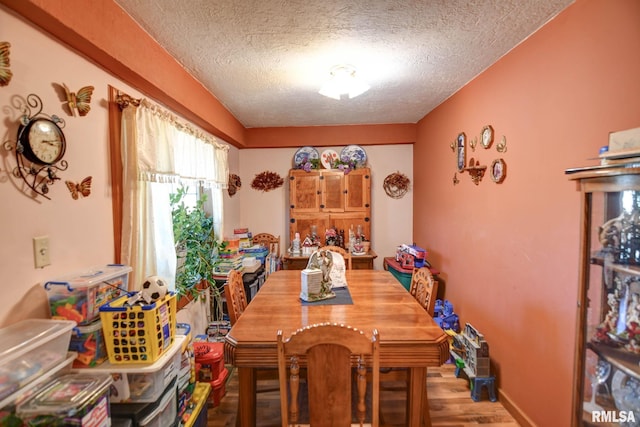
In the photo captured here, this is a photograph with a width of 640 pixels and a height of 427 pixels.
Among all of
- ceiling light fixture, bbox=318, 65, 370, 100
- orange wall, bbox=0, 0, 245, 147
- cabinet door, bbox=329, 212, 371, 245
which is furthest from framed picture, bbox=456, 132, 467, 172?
orange wall, bbox=0, 0, 245, 147

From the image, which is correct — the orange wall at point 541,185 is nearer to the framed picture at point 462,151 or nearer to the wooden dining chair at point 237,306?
the framed picture at point 462,151

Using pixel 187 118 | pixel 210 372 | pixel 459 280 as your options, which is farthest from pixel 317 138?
pixel 210 372

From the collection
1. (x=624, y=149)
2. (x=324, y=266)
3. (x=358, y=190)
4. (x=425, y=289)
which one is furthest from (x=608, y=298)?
(x=358, y=190)

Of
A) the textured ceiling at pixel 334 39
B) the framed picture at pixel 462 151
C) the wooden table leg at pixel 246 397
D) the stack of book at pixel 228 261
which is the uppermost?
the textured ceiling at pixel 334 39

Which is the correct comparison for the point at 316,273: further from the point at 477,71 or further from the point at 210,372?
the point at 477,71

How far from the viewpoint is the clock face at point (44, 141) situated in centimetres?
114

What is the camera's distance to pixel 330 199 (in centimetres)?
406

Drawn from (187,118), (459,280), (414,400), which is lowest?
(414,400)

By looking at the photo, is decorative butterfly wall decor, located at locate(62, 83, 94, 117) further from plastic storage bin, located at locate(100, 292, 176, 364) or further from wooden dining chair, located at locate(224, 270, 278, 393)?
wooden dining chair, located at locate(224, 270, 278, 393)

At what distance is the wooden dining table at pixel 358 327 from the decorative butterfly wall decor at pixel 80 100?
1310mm

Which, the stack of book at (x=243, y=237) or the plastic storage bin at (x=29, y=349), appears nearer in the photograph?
the plastic storage bin at (x=29, y=349)

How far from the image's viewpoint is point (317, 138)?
163 inches

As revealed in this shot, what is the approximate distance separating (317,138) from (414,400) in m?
3.36

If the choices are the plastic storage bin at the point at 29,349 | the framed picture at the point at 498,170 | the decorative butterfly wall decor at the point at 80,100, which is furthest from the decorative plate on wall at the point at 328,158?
the plastic storage bin at the point at 29,349
